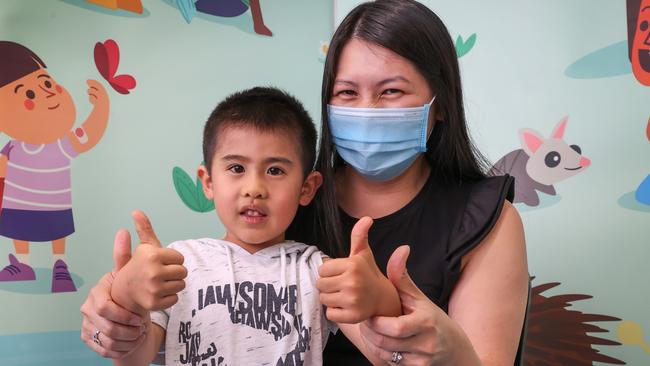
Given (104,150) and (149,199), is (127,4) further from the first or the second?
(149,199)

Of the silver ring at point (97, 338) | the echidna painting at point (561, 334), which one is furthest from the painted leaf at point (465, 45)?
the silver ring at point (97, 338)

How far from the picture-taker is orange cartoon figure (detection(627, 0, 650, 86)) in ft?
7.52

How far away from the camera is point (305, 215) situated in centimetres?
164

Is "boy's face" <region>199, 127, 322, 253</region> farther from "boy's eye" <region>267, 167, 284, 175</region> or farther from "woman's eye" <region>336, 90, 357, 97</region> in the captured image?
"woman's eye" <region>336, 90, 357, 97</region>

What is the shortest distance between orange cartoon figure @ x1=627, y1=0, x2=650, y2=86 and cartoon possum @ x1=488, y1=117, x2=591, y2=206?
34 centimetres

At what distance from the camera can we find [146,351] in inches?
43.4

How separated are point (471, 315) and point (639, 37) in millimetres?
1748

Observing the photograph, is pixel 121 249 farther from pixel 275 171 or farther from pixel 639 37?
pixel 639 37

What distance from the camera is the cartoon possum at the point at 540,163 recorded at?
2402mm

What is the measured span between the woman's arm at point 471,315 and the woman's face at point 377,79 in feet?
1.32

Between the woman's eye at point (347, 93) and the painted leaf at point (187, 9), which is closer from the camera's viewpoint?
the woman's eye at point (347, 93)

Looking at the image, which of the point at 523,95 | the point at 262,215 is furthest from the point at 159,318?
the point at 523,95

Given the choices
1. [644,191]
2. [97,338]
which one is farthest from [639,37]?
[97,338]

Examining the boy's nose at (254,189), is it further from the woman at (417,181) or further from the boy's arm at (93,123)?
the boy's arm at (93,123)
